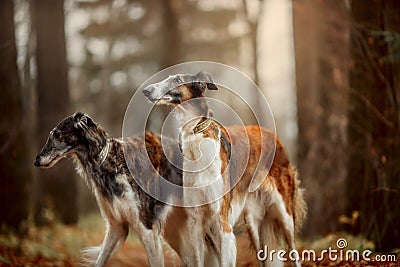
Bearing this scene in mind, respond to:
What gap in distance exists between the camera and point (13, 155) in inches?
210

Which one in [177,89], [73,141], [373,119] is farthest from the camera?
[373,119]

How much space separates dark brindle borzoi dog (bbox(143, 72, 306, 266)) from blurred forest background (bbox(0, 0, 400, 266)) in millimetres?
576

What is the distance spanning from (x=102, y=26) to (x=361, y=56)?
2.51 m

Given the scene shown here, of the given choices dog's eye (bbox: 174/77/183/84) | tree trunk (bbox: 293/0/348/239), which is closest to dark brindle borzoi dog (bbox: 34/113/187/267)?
dog's eye (bbox: 174/77/183/84)

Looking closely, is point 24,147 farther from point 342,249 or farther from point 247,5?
point 342,249

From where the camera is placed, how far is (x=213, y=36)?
538 cm

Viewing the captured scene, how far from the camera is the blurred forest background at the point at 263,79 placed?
16.5 feet

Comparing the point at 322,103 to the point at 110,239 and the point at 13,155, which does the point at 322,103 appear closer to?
the point at 110,239

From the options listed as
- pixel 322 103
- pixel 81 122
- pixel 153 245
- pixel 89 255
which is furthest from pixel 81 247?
pixel 322 103

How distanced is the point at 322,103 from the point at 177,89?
2148mm

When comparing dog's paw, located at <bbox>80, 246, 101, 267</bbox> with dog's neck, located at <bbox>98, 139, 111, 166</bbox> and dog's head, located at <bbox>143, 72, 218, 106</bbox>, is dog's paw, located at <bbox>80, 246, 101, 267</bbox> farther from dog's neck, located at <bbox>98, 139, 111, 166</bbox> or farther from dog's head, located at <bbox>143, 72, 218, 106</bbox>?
dog's head, located at <bbox>143, 72, 218, 106</bbox>

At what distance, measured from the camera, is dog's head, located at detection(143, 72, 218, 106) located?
3.73 m

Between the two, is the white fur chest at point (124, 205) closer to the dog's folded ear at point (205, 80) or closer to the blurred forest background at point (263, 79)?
the dog's folded ear at point (205, 80)

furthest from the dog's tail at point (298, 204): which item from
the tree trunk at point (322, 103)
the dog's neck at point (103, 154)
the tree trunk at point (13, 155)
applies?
the tree trunk at point (13, 155)
